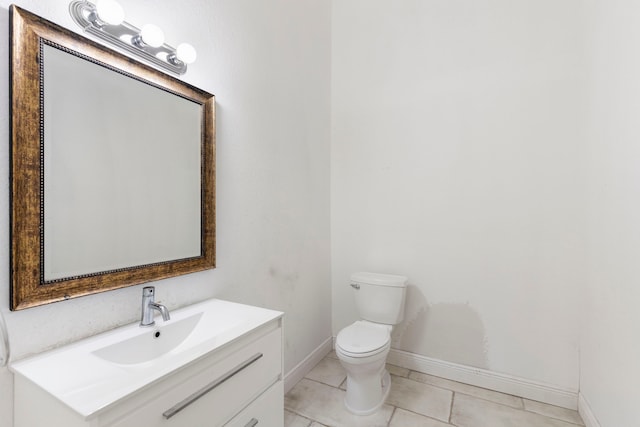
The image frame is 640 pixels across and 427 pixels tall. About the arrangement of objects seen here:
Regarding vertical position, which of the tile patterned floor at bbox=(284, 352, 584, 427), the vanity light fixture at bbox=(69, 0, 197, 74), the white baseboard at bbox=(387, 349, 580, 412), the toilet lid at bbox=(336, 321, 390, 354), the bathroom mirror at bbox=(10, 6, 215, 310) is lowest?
the tile patterned floor at bbox=(284, 352, 584, 427)

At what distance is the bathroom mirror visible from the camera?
869mm

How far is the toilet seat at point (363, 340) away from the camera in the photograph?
1.71m

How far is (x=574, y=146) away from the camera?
1.82 metres

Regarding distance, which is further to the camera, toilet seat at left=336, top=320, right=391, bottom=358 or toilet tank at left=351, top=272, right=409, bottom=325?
toilet tank at left=351, top=272, right=409, bottom=325

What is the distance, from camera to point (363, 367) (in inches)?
67.7

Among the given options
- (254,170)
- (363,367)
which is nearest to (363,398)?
(363,367)

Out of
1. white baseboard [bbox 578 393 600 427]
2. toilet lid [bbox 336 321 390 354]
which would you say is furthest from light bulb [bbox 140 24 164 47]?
white baseboard [bbox 578 393 600 427]

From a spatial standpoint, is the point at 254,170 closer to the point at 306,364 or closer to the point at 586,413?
the point at 306,364

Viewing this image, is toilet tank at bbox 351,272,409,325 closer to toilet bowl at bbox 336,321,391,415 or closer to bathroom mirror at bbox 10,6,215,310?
toilet bowl at bbox 336,321,391,415

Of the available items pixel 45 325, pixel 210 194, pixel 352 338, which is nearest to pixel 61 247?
pixel 45 325

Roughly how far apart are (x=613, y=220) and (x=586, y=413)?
113cm

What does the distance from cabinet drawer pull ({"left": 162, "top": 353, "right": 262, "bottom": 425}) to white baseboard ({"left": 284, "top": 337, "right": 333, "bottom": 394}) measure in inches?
40.7

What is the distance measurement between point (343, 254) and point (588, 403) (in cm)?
172

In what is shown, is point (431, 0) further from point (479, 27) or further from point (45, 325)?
point (45, 325)
